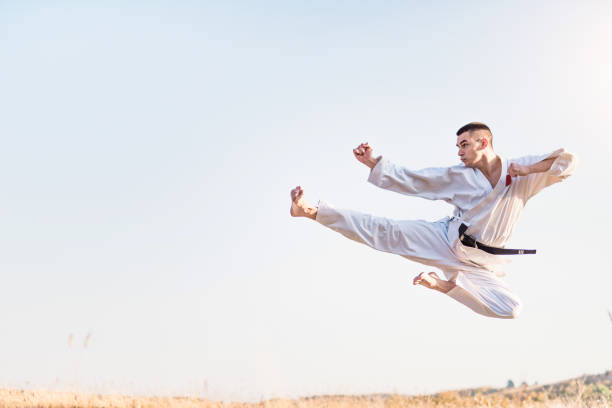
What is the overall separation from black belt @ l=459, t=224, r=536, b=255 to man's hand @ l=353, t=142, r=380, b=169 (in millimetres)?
1264

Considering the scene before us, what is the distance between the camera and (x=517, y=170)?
21.3 feet

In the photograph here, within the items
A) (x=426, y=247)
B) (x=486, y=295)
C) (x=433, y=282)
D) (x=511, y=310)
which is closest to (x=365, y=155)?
(x=426, y=247)

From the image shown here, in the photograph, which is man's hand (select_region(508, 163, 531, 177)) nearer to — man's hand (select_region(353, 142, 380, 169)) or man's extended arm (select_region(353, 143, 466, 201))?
man's extended arm (select_region(353, 143, 466, 201))

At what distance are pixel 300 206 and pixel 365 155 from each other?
1.03 metres

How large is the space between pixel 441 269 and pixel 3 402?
5.29 metres

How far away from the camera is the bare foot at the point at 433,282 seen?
6.61 meters

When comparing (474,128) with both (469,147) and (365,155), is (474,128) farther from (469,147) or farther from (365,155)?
(365,155)

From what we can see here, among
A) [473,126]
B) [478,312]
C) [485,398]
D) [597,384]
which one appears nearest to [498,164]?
[473,126]

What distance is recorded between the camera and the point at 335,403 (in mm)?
7293

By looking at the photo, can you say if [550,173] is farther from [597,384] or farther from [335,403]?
[597,384]

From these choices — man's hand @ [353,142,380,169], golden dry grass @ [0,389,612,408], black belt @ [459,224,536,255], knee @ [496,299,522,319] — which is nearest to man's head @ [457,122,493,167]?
black belt @ [459,224,536,255]

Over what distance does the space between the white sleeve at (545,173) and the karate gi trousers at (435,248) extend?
93cm

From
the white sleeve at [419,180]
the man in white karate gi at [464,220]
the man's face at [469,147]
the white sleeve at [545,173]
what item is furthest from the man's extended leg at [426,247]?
the white sleeve at [545,173]

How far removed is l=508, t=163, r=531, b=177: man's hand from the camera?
650 cm
